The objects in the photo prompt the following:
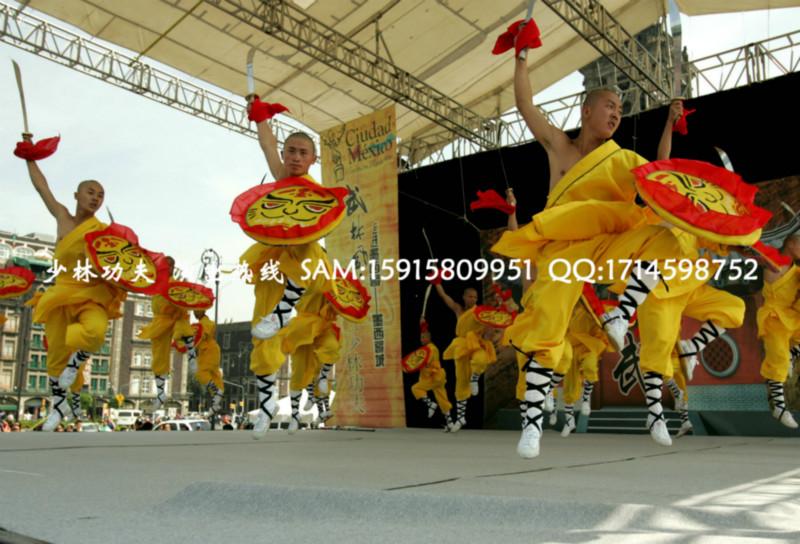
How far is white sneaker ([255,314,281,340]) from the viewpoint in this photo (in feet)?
14.4

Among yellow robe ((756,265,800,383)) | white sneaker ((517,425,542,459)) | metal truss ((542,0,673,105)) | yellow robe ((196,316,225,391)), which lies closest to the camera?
white sneaker ((517,425,542,459))

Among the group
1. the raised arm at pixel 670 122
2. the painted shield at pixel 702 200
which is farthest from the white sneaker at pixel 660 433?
the raised arm at pixel 670 122

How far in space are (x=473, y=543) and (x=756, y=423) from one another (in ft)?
25.4

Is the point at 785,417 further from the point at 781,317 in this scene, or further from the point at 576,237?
the point at 576,237

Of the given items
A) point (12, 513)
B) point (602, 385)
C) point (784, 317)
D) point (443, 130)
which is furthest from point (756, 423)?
point (12, 513)

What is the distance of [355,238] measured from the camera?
1040cm

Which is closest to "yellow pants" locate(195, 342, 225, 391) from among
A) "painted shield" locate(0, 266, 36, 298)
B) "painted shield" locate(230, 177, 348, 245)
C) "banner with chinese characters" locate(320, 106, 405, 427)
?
"banner with chinese characters" locate(320, 106, 405, 427)

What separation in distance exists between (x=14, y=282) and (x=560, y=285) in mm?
5623

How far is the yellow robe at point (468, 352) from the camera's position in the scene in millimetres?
8156

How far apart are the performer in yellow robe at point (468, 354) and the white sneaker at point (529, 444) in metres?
4.91

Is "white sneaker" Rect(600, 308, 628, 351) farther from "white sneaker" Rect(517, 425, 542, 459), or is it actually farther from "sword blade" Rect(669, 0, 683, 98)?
"sword blade" Rect(669, 0, 683, 98)

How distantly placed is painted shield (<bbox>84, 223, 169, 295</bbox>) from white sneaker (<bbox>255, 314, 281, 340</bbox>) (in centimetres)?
138

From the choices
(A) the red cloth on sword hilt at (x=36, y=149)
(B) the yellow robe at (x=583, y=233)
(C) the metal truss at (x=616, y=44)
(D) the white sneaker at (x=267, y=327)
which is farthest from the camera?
(C) the metal truss at (x=616, y=44)

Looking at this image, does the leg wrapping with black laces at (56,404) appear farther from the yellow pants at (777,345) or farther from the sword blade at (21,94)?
the yellow pants at (777,345)
